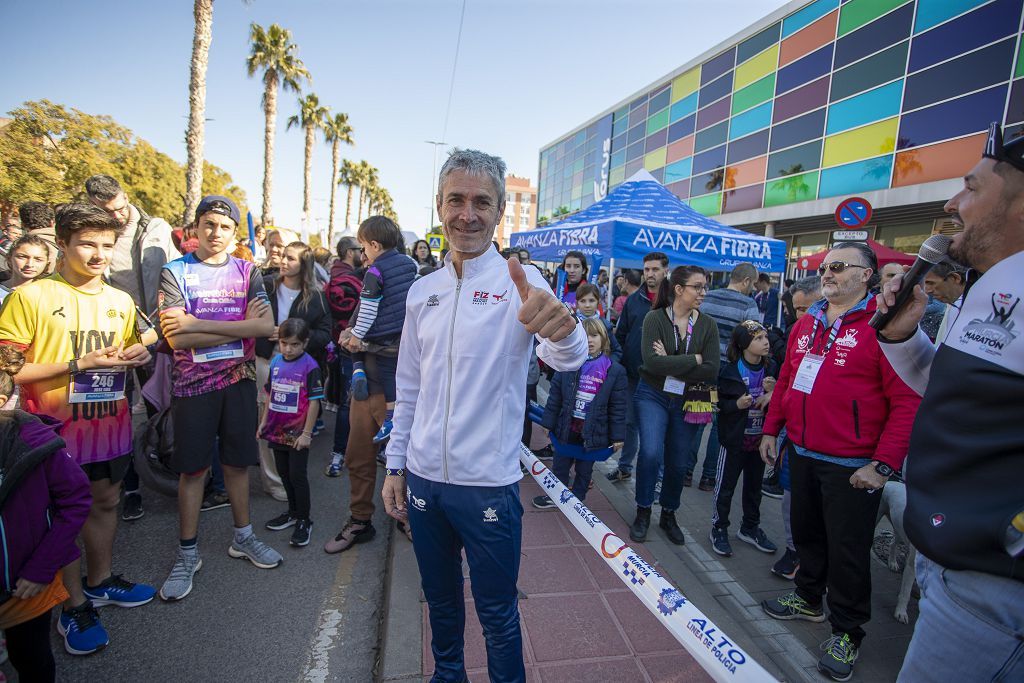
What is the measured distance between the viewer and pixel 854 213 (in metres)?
6.71

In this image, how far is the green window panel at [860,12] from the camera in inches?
606

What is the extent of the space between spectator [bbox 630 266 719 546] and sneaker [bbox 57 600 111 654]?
10.9 ft

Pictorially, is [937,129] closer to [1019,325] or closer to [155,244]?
[1019,325]

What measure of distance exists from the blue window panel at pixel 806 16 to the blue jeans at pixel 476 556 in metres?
22.9

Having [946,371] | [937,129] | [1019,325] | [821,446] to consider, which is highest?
[937,129]

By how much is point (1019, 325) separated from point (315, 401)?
3.81 meters

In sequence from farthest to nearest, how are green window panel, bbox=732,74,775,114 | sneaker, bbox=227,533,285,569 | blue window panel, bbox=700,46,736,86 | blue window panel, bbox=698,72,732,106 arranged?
blue window panel, bbox=698,72,732,106, blue window panel, bbox=700,46,736,86, green window panel, bbox=732,74,775,114, sneaker, bbox=227,533,285,569

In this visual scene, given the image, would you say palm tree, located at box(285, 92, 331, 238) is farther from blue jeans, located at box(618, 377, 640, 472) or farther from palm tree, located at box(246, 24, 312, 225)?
blue jeans, located at box(618, 377, 640, 472)

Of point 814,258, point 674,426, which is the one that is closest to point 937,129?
point 814,258

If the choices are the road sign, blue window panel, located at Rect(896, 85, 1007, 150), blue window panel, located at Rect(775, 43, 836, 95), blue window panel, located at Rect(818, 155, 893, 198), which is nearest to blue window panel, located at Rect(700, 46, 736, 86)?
blue window panel, located at Rect(775, 43, 836, 95)

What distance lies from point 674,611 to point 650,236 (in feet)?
21.0

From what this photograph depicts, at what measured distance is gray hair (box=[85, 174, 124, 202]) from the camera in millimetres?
3512

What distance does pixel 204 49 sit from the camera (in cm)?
1272

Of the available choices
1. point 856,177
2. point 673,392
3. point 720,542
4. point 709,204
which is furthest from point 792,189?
point 720,542
